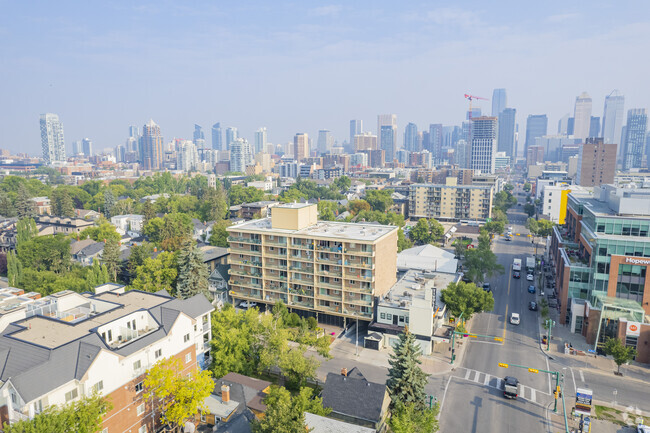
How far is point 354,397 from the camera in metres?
35.7

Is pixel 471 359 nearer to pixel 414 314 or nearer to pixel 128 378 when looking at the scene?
pixel 414 314

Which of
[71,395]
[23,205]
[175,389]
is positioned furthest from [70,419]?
[23,205]

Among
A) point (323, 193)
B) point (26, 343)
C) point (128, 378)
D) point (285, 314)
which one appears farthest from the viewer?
point (323, 193)

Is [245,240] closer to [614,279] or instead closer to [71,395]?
[71,395]

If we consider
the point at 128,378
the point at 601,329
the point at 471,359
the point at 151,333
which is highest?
the point at 151,333

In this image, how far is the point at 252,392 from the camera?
3791cm

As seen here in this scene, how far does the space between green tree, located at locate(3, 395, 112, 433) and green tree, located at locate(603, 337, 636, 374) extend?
4859 cm

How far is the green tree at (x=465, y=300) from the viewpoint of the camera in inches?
2127

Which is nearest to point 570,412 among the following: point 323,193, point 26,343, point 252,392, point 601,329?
point 601,329

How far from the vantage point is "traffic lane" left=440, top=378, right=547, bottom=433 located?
119ft

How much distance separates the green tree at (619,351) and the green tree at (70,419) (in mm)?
48586

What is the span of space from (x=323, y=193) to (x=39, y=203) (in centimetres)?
10671

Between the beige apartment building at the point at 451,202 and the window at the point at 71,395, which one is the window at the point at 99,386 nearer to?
the window at the point at 71,395

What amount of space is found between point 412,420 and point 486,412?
35.5 ft
